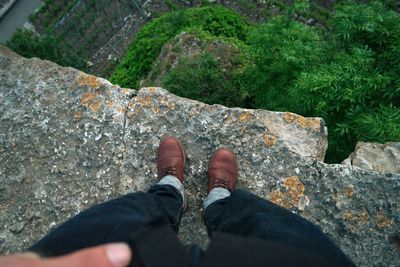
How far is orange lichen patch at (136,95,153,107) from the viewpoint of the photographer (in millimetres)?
3557

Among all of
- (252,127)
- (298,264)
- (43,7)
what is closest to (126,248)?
(298,264)

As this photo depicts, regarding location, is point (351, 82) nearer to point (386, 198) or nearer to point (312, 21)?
point (386, 198)

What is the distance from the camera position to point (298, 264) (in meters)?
1.73

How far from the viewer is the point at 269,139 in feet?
11.0

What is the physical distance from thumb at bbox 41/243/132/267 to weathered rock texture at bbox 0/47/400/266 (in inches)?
61.4

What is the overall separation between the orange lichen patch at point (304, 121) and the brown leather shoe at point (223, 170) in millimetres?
610

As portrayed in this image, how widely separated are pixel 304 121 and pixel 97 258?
7.81 feet

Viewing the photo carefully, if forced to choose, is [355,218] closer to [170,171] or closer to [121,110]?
[170,171]

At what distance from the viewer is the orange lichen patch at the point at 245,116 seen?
343cm

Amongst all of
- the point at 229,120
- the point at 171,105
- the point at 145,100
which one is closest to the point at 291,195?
the point at 229,120

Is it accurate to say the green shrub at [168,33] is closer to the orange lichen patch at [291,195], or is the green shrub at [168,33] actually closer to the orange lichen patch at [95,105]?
the orange lichen patch at [95,105]

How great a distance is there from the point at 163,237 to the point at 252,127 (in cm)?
180

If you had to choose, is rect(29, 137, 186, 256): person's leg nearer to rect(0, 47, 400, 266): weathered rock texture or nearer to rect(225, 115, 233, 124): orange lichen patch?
rect(0, 47, 400, 266): weathered rock texture

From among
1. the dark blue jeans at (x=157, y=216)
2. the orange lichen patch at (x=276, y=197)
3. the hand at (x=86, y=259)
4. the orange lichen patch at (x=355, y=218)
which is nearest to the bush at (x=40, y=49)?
the orange lichen patch at (x=276, y=197)
